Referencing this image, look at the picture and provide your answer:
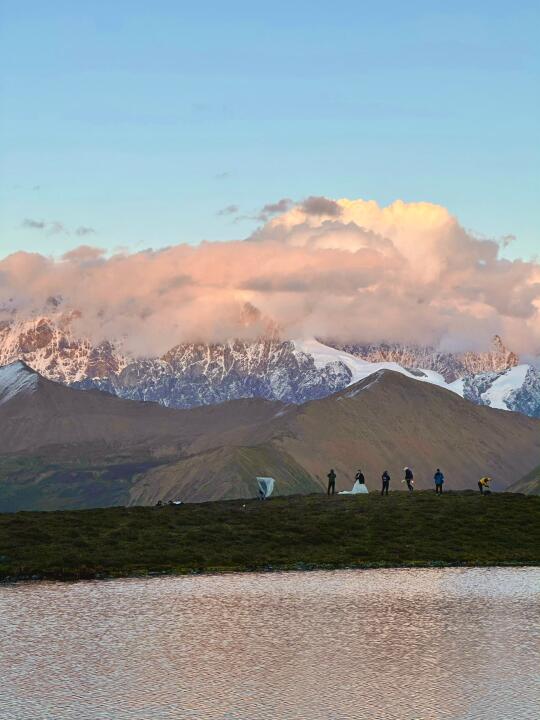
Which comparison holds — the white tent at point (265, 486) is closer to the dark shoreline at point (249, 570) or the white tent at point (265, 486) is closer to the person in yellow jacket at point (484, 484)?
the person in yellow jacket at point (484, 484)

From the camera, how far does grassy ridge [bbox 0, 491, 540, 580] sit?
75625 millimetres

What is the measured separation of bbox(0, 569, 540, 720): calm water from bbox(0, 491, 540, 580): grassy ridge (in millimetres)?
11774

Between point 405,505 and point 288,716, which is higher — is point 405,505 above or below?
above

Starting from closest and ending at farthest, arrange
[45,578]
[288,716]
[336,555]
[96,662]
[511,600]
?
[288,716] → [96,662] → [511,600] → [45,578] → [336,555]

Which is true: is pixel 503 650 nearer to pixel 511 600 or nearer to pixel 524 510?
pixel 511 600

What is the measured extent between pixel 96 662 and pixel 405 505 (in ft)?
216

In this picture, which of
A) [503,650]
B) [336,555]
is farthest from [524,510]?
[503,650]

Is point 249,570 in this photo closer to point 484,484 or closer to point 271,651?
point 271,651

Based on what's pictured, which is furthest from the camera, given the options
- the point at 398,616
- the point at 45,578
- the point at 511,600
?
the point at 45,578

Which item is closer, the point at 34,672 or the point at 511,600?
the point at 34,672

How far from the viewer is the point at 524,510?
10244 centimetres

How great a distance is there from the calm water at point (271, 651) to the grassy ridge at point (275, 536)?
38.6ft

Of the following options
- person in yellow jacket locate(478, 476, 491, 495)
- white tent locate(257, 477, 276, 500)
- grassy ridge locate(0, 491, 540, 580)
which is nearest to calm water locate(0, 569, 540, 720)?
grassy ridge locate(0, 491, 540, 580)

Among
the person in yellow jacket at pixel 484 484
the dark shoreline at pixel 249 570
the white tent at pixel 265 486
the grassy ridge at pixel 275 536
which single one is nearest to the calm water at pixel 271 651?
the dark shoreline at pixel 249 570
